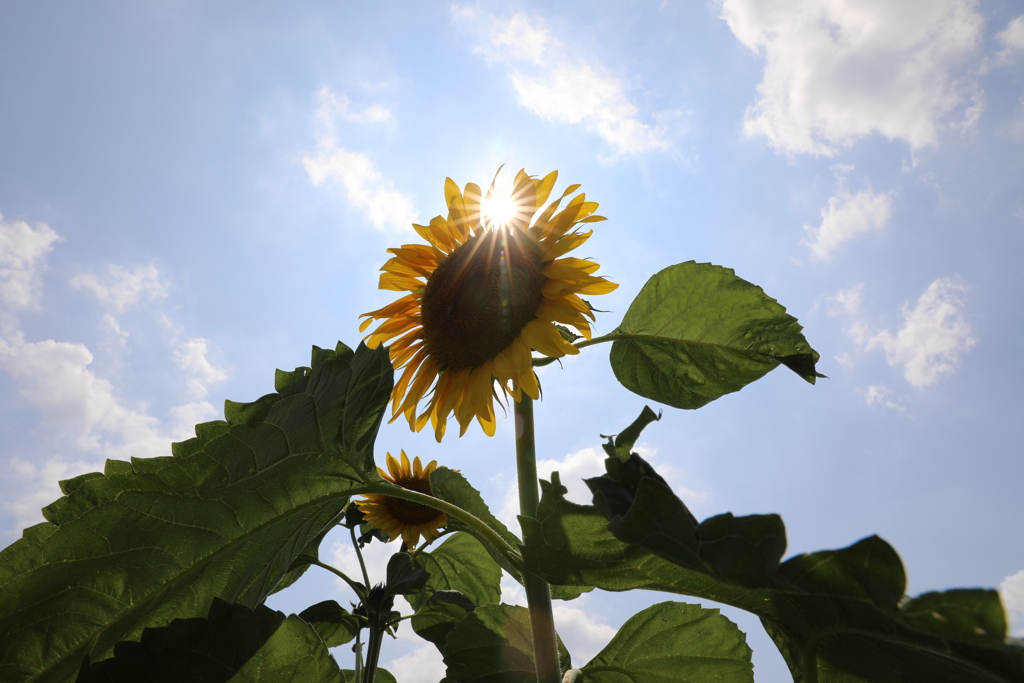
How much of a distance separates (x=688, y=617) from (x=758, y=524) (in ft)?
1.85

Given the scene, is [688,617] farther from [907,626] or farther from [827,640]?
[907,626]

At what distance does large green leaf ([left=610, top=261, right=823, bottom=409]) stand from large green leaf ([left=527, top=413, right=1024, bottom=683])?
16.7 inches

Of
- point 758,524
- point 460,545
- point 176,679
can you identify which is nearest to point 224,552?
point 176,679

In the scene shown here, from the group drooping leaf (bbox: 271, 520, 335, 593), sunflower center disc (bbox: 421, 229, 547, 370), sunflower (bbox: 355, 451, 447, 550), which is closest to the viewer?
sunflower center disc (bbox: 421, 229, 547, 370)

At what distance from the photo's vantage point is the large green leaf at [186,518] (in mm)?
840

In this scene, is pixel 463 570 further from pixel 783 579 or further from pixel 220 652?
pixel 783 579

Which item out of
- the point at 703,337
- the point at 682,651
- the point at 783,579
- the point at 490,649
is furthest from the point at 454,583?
the point at 783,579

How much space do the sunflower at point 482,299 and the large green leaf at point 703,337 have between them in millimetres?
129

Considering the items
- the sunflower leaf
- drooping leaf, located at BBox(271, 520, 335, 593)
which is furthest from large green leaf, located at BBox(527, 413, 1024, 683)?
drooping leaf, located at BBox(271, 520, 335, 593)

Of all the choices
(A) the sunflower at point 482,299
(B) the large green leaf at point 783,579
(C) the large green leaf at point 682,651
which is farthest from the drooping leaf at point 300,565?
(B) the large green leaf at point 783,579

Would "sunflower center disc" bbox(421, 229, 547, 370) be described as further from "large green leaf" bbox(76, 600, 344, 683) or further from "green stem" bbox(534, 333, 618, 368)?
"large green leaf" bbox(76, 600, 344, 683)

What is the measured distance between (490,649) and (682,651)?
1.03 ft

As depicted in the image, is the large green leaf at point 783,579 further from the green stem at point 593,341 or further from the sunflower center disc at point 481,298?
the sunflower center disc at point 481,298

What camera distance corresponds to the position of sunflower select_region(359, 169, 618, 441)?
49.8 inches
